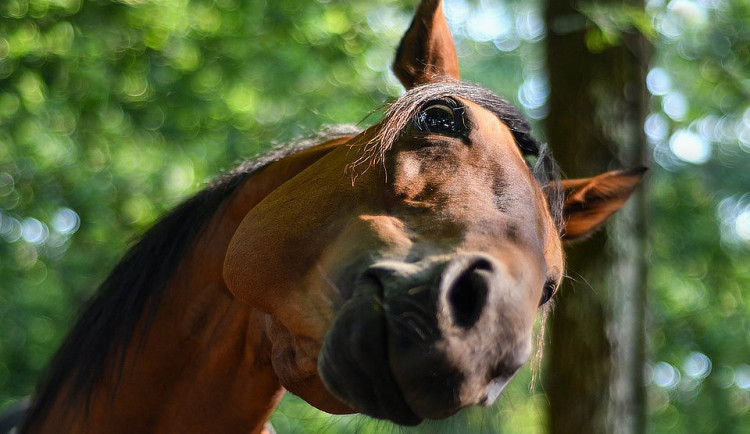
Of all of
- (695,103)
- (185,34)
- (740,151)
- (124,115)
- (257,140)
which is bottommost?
(740,151)

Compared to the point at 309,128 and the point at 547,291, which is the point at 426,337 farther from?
the point at 309,128

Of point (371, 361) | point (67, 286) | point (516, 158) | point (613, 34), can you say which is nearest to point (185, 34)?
point (613, 34)

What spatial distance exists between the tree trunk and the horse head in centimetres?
217

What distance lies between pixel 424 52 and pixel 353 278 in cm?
130

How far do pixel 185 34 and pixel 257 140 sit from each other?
186 centimetres

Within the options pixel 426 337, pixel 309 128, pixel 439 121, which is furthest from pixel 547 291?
pixel 309 128

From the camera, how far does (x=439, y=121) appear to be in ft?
7.61

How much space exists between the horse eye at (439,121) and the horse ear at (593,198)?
0.87 meters

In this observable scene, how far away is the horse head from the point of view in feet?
5.57

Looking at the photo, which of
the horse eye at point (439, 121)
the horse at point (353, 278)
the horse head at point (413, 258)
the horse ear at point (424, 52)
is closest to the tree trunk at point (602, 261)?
the horse at point (353, 278)

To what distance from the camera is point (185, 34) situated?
6809 millimetres

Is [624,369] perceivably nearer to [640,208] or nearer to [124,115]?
[640,208]

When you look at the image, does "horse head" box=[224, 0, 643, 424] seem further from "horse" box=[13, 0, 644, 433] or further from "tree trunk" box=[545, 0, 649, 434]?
"tree trunk" box=[545, 0, 649, 434]

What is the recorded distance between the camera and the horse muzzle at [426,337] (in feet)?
5.49
